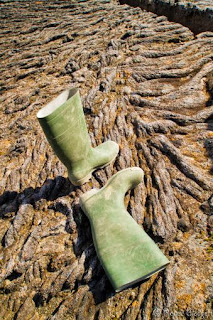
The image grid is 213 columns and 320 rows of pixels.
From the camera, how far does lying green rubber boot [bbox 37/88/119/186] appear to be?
3.08 metres

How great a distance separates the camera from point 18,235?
369cm

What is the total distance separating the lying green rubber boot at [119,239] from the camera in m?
2.62

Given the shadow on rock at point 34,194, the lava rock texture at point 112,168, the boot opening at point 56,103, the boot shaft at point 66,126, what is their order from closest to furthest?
the lava rock texture at point 112,168, the boot shaft at point 66,126, the boot opening at point 56,103, the shadow on rock at point 34,194

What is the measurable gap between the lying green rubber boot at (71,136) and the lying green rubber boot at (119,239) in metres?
0.56

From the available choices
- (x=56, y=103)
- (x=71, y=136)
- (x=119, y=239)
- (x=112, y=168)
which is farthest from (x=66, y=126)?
(x=119, y=239)

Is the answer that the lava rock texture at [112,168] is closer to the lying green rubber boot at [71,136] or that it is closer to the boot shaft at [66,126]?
the lying green rubber boot at [71,136]

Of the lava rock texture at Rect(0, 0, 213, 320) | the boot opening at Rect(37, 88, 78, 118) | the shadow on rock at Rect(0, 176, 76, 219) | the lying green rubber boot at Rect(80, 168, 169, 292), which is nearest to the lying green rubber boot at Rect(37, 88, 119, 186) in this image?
the boot opening at Rect(37, 88, 78, 118)

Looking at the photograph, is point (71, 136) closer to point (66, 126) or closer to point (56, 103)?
point (66, 126)

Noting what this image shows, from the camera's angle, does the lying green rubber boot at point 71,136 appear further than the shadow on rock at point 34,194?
No

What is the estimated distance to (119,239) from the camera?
293cm

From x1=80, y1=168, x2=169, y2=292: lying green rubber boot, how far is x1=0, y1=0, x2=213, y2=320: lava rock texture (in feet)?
1.04

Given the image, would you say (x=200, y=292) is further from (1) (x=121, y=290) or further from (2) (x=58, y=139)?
(2) (x=58, y=139)

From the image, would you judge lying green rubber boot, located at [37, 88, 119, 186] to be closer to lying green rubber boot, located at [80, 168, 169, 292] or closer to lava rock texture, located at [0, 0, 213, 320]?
lava rock texture, located at [0, 0, 213, 320]

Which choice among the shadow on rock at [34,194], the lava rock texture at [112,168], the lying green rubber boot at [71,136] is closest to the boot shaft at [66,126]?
the lying green rubber boot at [71,136]
